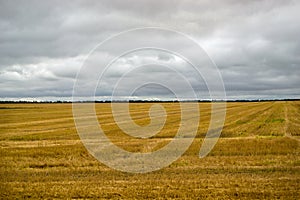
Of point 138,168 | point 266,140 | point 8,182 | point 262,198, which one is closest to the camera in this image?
point 262,198

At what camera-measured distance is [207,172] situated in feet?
39.9

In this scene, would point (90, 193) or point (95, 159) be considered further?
point (95, 159)

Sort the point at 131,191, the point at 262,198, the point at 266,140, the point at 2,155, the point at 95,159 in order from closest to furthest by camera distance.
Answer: the point at 262,198 < the point at 131,191 < the point at 95,159 < the point at 2,155 < the point at 266,140

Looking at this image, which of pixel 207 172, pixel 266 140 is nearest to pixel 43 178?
pixel 207 172

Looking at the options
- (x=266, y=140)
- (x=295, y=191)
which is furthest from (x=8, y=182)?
(x=266, y=140)

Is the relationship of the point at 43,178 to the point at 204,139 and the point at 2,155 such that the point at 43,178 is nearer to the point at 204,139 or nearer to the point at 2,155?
the point at 2,155

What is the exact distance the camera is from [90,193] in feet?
31.6

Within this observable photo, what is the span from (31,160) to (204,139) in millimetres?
10316

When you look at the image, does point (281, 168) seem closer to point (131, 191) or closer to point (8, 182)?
point (131, 191)

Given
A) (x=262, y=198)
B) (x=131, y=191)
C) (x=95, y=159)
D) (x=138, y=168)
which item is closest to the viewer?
(x=262, y=198)

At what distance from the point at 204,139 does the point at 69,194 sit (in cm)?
1241

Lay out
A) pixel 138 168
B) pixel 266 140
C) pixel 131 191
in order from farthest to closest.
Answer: pixel 266 140, pixel 138 168, pixel 131 191

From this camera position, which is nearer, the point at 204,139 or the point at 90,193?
the point at 90,193

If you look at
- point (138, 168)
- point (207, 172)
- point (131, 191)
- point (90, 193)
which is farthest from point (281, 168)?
point (90, 193)
